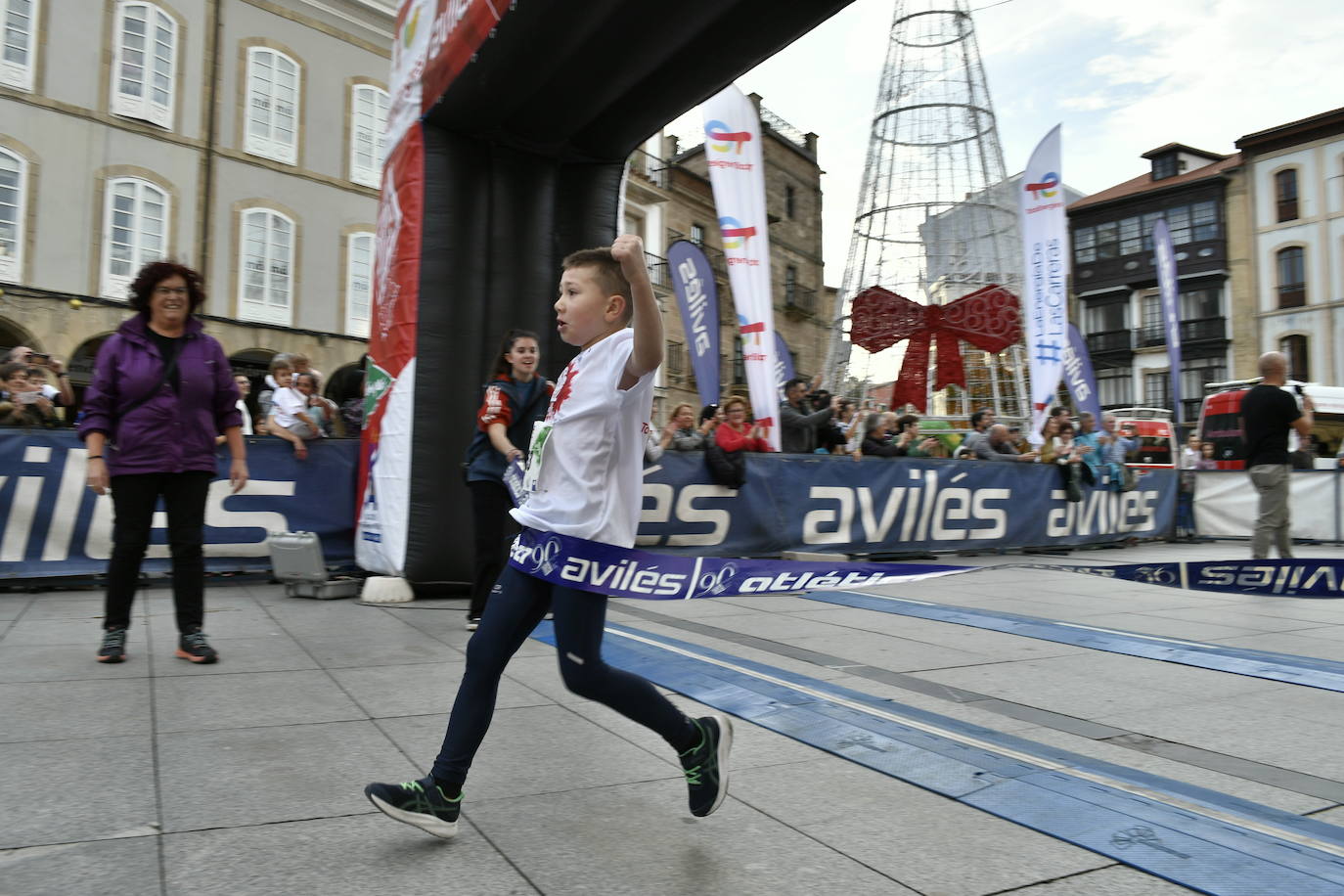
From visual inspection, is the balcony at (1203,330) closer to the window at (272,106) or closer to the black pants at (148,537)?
the window at (272,106)

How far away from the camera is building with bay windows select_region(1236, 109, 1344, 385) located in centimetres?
3641

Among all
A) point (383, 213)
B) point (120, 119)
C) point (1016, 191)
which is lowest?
point (383, 213)

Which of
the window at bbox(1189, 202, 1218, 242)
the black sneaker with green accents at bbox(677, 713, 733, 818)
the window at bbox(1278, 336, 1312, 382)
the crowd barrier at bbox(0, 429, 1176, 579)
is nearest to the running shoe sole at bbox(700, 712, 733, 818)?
the black sneaker with green accents at bbox(677, 713, 733, 818)

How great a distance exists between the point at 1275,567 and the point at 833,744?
251 inches

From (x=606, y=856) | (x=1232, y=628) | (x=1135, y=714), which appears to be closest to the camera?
(x=606, y=856)

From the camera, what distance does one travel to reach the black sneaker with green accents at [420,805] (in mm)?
2258

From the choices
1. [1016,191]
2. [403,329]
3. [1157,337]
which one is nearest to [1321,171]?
[1157,337]

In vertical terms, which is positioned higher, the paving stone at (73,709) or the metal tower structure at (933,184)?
the metal tower structure at (933,184)

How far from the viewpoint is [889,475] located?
10375 mm

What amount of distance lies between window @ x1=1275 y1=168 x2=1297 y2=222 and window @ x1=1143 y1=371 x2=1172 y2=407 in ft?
26.3

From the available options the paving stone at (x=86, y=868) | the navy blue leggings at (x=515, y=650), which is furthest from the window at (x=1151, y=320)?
the paving stone at (x=86, y=868)

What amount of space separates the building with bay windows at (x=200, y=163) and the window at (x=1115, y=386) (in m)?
35.8

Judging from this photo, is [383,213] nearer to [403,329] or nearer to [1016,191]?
[403,329]

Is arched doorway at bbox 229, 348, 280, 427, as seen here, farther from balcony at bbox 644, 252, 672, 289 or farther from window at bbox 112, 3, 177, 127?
balcony at bbox 644, 252, 672, 289
